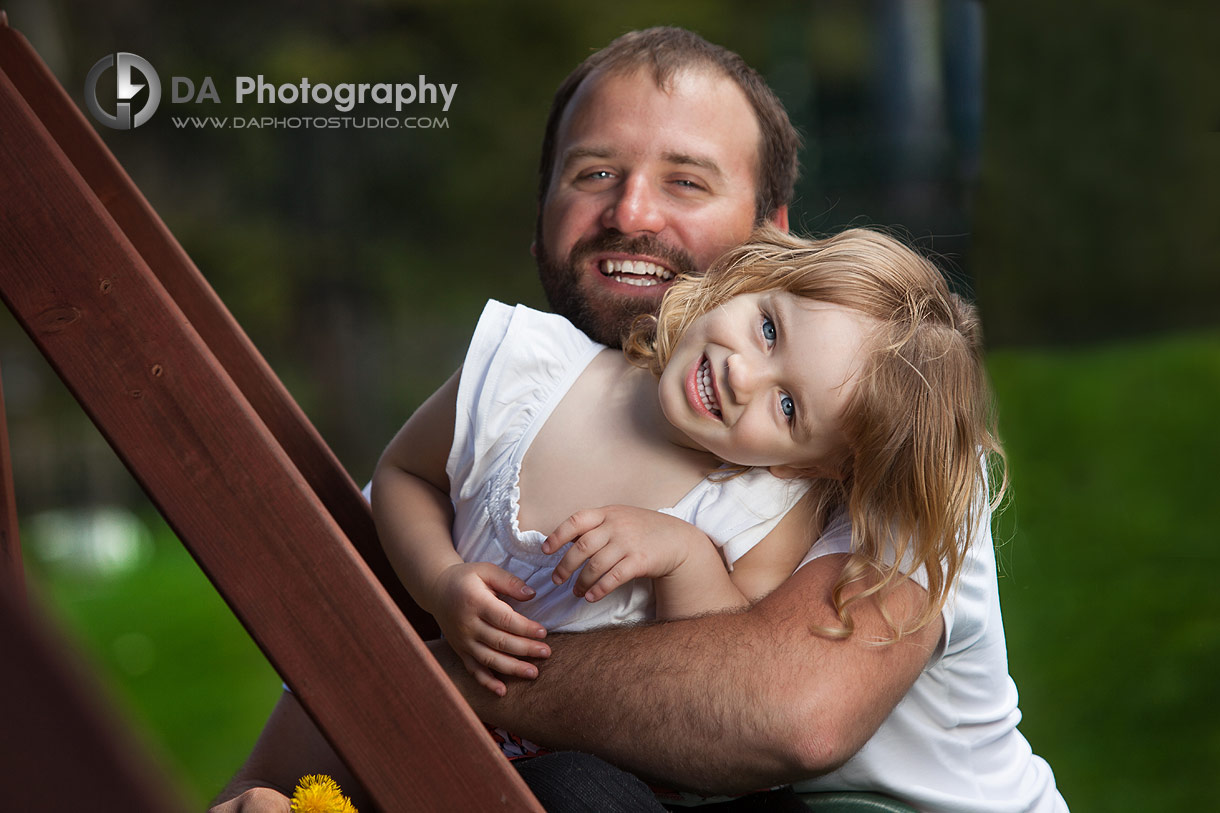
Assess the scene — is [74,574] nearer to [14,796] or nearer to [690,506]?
[690,506]

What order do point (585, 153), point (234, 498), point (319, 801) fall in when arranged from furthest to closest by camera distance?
1. point (585, 153)
2. point (319, 801)
3. point (234, 498)

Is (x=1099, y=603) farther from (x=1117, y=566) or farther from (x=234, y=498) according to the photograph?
(x=234, y=498)

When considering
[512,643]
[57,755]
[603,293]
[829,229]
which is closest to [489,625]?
[512,643]

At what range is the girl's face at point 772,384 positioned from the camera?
1399mm

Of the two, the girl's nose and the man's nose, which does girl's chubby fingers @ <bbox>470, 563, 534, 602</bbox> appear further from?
the man's nose

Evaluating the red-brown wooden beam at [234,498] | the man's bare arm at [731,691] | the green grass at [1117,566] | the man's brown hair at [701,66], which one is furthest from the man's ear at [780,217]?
the green grass at [1117,566]

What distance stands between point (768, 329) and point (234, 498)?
27.8 inches

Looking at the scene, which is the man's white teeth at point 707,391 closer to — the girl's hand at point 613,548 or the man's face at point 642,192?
the girl's hand at point 613,548

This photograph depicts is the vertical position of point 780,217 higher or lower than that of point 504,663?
higher

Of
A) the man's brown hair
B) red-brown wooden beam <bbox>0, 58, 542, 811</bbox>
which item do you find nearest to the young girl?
→ red-brown wooden beam <bbox>0, 58, 542, 811</bbox>

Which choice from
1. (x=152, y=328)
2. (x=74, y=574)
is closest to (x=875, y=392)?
(x=152, y=328)

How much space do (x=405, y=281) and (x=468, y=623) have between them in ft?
35.7

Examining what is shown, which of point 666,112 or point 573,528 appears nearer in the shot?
point 573,528

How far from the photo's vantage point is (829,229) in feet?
6.67
